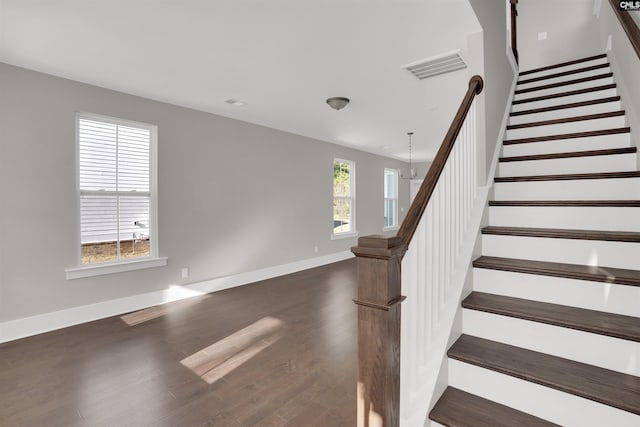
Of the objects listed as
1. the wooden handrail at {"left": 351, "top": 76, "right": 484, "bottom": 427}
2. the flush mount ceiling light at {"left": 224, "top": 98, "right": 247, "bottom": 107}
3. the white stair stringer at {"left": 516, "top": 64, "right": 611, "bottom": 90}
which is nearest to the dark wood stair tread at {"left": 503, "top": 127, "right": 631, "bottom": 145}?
the white stair stringer at {"left": 516, "top": 64, "right": 611, "bottom": 90}

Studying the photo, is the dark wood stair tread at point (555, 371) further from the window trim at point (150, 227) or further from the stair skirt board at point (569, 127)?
the window trim at point (150, 227)

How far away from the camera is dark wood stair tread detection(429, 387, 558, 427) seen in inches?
49.4

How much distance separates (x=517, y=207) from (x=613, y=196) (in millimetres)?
539

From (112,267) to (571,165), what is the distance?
178 inches

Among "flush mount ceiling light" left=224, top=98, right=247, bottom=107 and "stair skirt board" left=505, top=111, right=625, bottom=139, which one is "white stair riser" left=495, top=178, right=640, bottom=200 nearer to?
"stair skirt board" left=505, top=111, right=625, bottom=139

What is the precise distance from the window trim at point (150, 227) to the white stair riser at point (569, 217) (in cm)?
375

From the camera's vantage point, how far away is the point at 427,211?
1320 millimetres

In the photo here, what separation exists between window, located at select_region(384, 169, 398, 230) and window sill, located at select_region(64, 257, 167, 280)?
20.8 feet

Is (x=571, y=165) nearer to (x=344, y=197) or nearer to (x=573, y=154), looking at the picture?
(x=573, y=154)

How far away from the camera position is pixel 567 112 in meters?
2.78

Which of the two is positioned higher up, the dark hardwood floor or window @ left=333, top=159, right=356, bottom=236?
window @ left=333, top=159, right=356, bottom=236

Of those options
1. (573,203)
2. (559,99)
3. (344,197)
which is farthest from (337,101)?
(344,197)

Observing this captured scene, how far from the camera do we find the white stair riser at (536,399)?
1.15 metres

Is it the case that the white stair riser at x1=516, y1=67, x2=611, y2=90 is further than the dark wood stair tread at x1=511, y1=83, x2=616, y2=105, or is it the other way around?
the white stair riser at x1=516, y1=67, x2=611, y2=90
